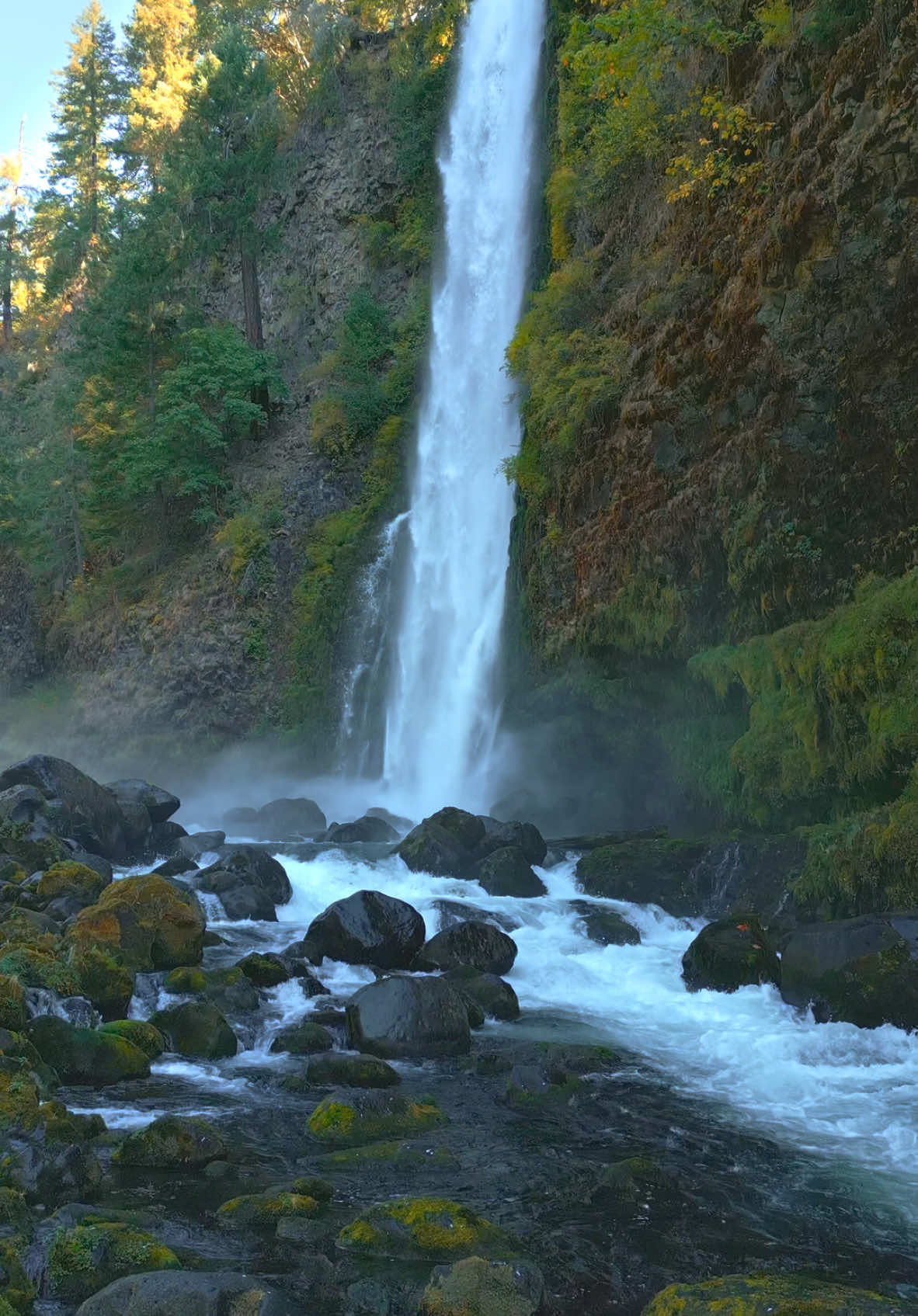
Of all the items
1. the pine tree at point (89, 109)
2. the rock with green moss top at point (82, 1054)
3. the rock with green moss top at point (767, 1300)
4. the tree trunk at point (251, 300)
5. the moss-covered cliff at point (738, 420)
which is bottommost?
the rock with green moss top at point (82, 1054)

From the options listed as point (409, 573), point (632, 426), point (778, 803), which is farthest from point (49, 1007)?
point (409, 573)

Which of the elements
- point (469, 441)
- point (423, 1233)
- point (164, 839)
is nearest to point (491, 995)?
point (423, 1233)

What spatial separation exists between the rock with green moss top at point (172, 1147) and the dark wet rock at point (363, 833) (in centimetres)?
1124

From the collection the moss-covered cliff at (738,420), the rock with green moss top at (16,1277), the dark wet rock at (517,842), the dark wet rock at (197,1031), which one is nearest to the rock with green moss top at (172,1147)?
the rock with green moss top at (16,1277)

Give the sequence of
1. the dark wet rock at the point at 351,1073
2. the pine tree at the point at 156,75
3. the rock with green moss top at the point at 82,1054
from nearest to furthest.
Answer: the rock with green moss top at the point at 82,1054 < the dark wet rock at the point at 351,1073 < the pine tree at the point at 156,75

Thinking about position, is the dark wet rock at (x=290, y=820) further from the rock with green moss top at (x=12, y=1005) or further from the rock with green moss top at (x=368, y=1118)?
the rock with green moss top at (x=368, y=1118)

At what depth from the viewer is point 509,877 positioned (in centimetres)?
1502

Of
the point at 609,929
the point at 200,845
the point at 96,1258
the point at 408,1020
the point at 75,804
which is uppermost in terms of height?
the point at 75,804

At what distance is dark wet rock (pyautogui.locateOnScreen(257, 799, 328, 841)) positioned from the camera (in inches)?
831

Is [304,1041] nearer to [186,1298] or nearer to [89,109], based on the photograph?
[186,1298]

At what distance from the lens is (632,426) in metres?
17.9

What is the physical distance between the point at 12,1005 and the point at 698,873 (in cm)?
897

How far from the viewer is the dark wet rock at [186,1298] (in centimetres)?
492

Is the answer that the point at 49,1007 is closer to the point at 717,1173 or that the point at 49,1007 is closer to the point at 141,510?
the point at 717,1173
